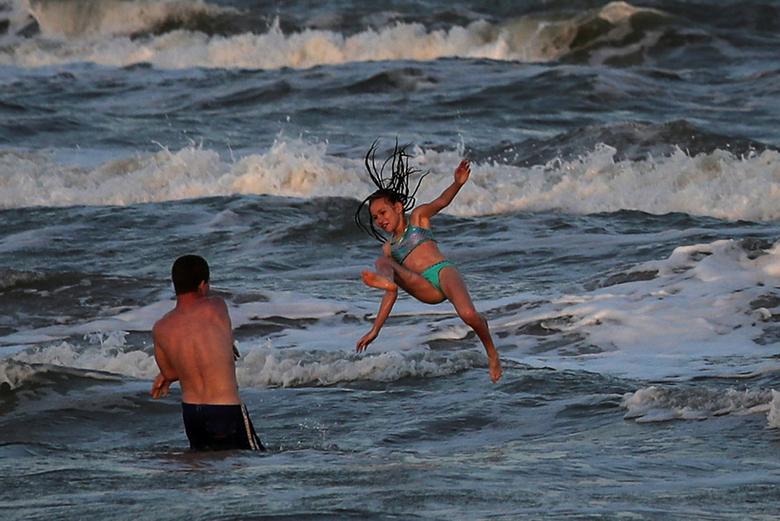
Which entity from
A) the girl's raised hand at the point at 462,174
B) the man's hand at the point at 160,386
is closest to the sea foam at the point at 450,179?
the girl's raised hand at the point at 462,174

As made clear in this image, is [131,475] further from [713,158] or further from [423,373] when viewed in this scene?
[713,158]

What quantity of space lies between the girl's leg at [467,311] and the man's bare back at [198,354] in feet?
3.86

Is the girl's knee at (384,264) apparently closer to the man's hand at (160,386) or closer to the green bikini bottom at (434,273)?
the green bikini bottom at (434,273)

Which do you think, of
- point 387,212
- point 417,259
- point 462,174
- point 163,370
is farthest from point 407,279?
point 163,370

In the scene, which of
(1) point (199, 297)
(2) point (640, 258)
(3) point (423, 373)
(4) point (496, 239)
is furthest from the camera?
(4) point (496, 239)

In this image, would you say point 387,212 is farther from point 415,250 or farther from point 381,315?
point 381,315

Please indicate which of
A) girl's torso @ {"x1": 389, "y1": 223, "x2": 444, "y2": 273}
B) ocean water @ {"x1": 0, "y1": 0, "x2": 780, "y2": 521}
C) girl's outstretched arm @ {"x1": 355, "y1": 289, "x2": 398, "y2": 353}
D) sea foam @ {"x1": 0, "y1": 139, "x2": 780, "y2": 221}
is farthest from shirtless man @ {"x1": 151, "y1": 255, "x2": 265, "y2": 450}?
sea foam @ {"x1": 0, "y1": 139, "x2": 780, "y2": 221}

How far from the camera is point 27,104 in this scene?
28719 millimetres

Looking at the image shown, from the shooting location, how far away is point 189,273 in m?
8.93

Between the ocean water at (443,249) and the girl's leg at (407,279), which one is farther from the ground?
the girl's leg at (407,279)

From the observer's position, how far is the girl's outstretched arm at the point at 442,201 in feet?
30.1

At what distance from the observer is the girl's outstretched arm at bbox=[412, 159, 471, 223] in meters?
9.17

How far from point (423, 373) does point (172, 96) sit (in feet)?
61.7

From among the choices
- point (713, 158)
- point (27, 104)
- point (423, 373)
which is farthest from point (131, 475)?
point (27, 104)
